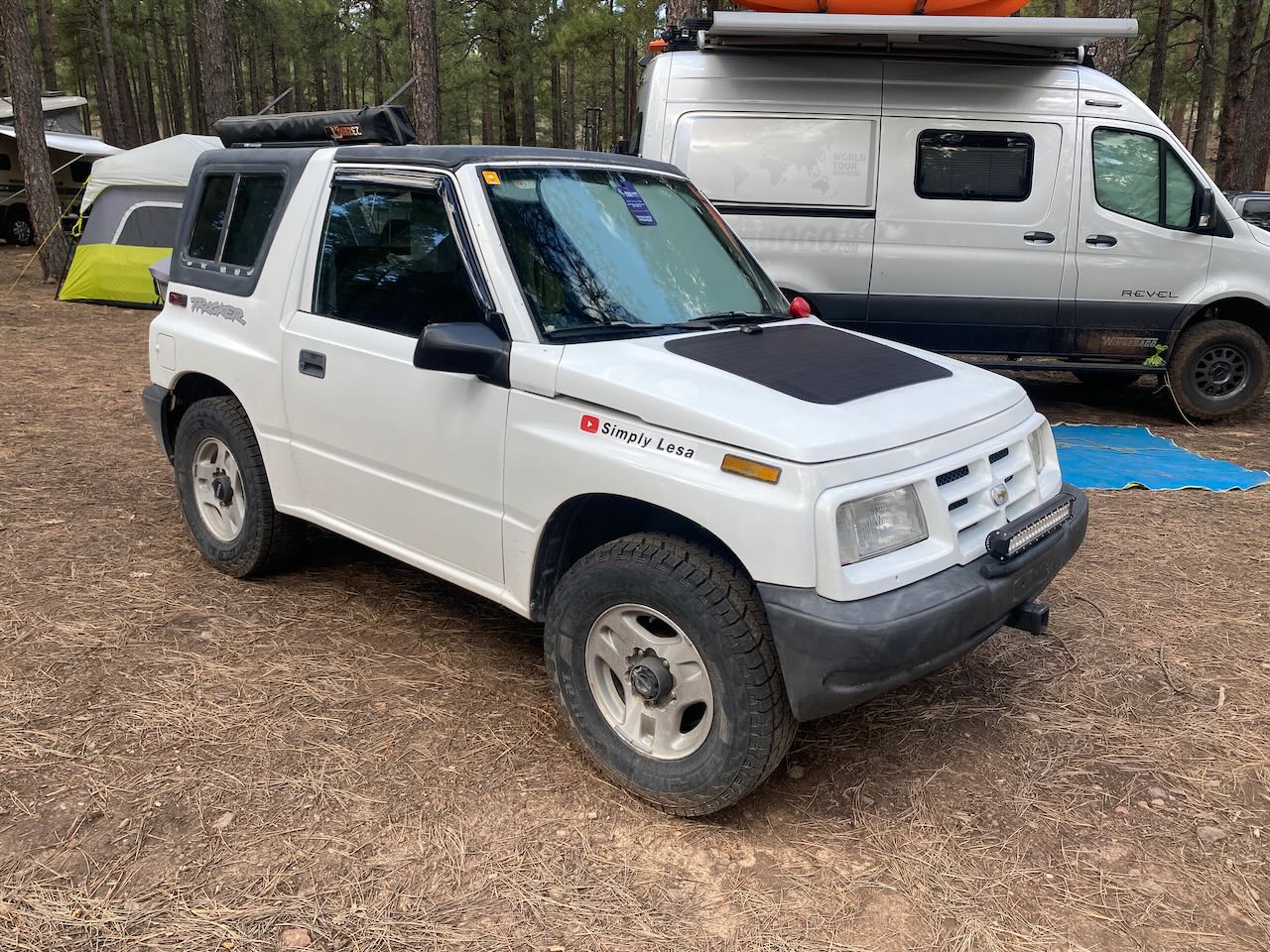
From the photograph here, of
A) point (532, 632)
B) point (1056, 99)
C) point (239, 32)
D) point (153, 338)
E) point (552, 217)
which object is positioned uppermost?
point (239, 32)

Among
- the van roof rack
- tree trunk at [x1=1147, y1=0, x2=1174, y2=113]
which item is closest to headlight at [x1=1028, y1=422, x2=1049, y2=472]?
the van roof rack

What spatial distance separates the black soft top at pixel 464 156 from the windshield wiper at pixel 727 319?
2.49 feet

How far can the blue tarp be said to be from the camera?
248 inches

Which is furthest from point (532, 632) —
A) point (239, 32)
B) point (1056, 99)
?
point (239, 32)

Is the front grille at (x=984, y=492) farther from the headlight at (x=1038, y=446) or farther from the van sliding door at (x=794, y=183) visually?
the van sliding door at (x=794, y=183)

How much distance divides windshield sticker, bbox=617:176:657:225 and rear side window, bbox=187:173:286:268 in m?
1.46

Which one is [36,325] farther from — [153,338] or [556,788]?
[556,788]

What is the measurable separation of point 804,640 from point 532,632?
6.14 feet

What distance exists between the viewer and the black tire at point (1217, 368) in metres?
7.71

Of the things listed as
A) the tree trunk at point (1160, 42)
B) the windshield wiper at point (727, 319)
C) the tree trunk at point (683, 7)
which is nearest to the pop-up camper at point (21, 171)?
the tree trunk at point (683, 7)

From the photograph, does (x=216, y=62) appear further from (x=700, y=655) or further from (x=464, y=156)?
(x=700, y=655)

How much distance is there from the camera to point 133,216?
12945 millimetres

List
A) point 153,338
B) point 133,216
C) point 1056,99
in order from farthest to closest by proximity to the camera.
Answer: point 133,216 → point 1056,99 → point 153,338

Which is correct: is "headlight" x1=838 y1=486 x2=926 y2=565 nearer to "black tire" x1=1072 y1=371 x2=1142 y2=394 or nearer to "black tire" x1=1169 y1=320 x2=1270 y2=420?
"black tire" x1=1169 y1=320 x2=1270 y2=420
